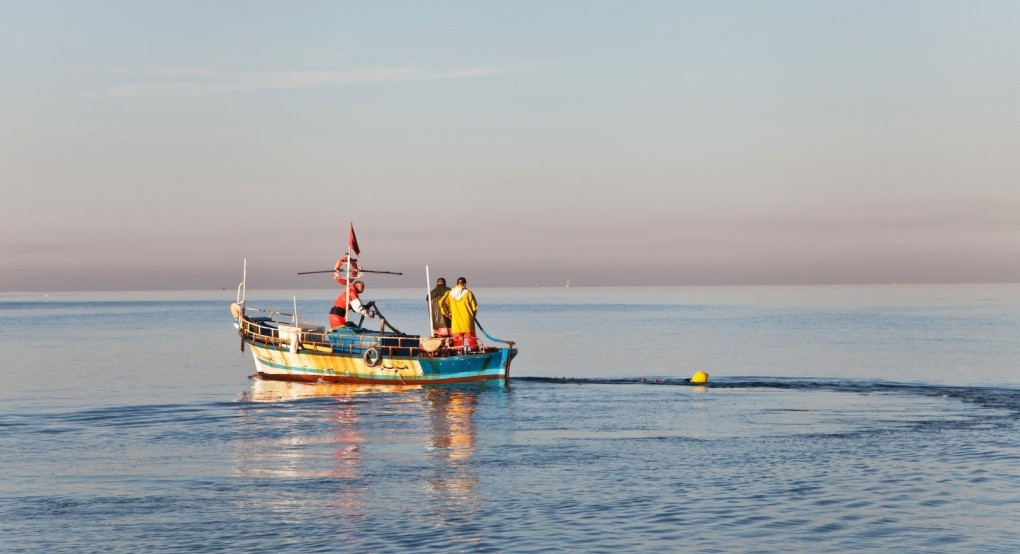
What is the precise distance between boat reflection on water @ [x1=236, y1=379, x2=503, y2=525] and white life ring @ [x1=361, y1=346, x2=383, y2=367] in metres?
0.89

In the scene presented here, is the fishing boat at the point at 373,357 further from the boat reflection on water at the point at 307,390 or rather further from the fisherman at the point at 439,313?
the fisherman at the point at 439,313

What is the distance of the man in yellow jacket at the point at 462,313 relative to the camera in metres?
34.9

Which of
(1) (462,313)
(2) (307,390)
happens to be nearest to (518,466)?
(1) (462,313)

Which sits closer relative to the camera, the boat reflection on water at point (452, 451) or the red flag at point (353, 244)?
the boat reflection on water at point (452, 451)

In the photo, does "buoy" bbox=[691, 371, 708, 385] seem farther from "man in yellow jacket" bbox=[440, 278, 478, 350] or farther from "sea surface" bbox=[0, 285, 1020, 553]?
"man in yellow jacket" bbox=[440, 278, 478, 350]

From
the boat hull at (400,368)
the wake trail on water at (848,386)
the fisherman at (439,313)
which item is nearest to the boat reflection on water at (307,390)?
the boat hull at (400,368)

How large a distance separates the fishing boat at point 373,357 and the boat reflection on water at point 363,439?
0.43 meters

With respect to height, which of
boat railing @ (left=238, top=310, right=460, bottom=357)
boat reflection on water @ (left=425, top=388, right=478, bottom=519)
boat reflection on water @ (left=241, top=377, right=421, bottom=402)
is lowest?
boat reflection on water @ (left=425, top=388, right=478, bottom=519)

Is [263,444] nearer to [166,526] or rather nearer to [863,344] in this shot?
[166,526]

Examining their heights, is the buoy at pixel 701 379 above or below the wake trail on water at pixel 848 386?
above

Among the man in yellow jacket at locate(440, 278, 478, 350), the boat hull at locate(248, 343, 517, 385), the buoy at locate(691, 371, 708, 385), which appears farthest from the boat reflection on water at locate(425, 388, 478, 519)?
the buoy at locate(691, 371, 708, 385)

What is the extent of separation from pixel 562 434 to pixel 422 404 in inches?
294

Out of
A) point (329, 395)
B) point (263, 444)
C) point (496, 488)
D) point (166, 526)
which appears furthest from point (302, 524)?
point (329, 395)

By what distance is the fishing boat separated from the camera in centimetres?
3550
